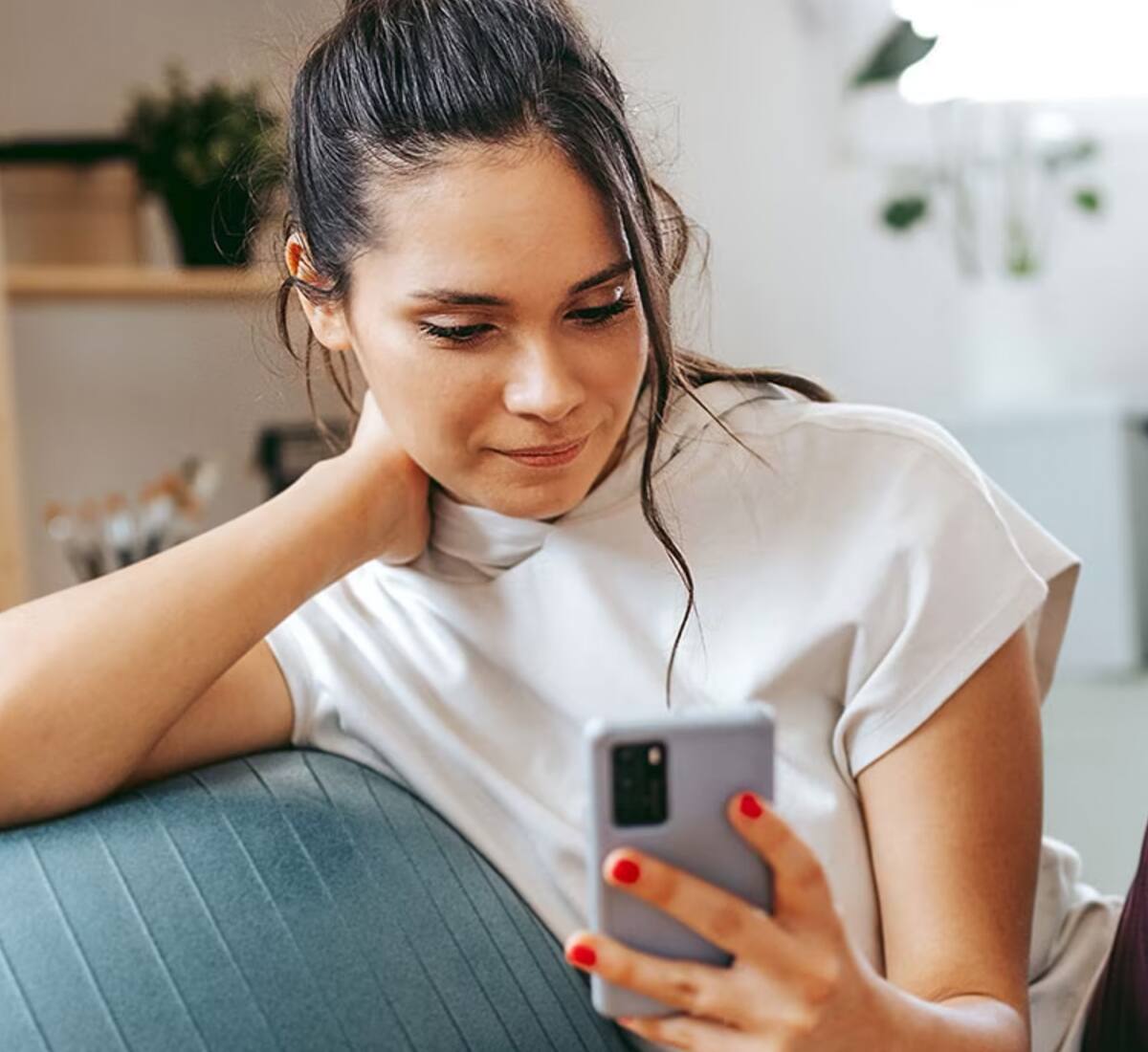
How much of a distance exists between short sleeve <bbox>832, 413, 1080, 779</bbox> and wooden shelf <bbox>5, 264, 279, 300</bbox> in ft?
5.36

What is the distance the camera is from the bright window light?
3141 mm

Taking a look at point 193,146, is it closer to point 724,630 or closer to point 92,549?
point 92,549

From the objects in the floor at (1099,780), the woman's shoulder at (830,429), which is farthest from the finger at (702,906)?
the floor at (1099,780)

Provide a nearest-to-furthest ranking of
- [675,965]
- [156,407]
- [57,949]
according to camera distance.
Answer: [675,965] → [57,949] → [156,407]

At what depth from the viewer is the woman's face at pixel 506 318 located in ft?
2.84

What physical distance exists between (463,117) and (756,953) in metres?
0.47

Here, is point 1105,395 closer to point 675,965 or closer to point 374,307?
point 374,307

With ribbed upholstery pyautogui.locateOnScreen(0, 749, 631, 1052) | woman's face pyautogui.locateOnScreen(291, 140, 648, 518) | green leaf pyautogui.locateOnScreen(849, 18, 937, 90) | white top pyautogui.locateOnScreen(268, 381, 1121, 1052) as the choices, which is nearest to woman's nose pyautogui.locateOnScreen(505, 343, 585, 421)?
woman's face pyautogui.locateOnScreen(291, 140, 648, 518)

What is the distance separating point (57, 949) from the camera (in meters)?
0.85

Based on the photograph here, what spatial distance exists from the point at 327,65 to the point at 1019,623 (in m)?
0.49

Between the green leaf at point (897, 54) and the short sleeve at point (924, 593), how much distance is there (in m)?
2.18

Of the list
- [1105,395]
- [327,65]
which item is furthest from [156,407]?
[327,65]

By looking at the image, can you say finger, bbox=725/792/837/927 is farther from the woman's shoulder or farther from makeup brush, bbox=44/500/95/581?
makeup brush, bbox=44/500/95/581

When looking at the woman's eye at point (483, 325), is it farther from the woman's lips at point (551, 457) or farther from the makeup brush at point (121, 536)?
the makeup brush at point (121, 536)
